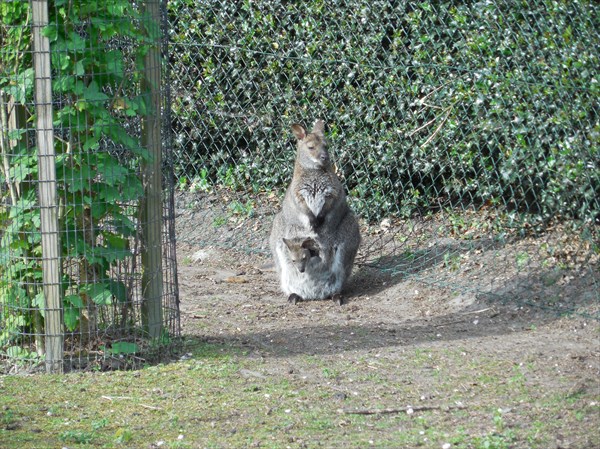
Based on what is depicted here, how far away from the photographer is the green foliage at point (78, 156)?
5809 millimetres

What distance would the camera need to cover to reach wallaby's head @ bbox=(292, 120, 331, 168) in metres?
8.50

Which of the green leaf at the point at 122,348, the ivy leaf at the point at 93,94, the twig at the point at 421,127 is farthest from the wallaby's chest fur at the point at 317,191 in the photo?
the ivy leaf at the point at 93,94

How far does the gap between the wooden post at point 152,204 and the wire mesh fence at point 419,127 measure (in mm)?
2787

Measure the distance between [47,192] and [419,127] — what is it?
13.3 ft

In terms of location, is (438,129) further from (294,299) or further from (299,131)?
(294,299)

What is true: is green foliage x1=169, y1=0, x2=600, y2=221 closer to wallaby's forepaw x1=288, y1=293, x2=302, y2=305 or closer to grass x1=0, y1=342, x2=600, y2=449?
wallaby's forepaw x1=288, y1=293, x2=302, y2=305

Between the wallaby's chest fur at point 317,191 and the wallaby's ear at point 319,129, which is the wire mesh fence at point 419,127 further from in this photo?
the wallaby's chest fur at point 317,191

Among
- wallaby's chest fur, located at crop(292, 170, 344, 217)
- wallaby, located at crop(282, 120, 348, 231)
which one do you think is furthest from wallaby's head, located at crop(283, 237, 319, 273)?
wallaby's chest fur, located at crop(292, 170, 344, 217)

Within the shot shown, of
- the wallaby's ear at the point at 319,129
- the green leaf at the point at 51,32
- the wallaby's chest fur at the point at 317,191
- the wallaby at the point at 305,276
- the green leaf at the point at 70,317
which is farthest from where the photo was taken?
the wallaby's ear at the point at 319,129

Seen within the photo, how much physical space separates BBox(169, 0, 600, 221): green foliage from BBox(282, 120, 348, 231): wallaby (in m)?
0.71

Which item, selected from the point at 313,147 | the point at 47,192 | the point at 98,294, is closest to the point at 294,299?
the point at 313,147

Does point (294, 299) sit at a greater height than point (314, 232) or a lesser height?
lesser

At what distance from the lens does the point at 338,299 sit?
26.6 ft

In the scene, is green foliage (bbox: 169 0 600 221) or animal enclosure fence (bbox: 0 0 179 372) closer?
animal enclosure fence (bbox: 0 0 179 372)
